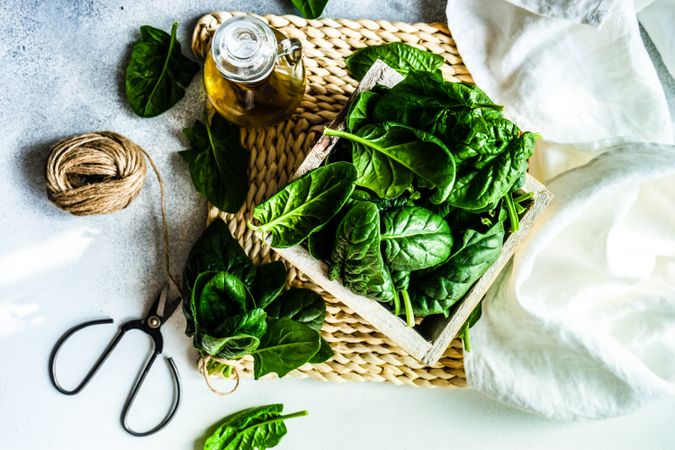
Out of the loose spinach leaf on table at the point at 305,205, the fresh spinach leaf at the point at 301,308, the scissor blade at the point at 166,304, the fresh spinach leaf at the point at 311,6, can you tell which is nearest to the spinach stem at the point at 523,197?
the loose spinach leaf on table at the point at 305,205

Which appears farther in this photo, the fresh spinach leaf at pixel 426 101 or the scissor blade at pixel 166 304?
the scissor blade at pixel 166 304

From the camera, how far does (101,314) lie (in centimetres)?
110

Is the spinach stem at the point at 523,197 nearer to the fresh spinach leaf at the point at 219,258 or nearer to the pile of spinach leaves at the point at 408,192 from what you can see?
the pile of spinach leaves at the point at 408,192

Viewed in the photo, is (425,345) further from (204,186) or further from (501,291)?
(204,186)

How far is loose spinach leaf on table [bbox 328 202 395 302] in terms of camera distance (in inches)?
30.5

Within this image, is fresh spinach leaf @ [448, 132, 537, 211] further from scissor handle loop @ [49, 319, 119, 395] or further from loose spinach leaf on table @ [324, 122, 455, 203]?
scissor handle loop @ [49, 319, 119, 395]

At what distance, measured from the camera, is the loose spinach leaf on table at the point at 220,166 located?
3.36 ft

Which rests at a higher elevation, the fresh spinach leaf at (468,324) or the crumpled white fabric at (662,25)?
the crumpled white fabric at (662,25)

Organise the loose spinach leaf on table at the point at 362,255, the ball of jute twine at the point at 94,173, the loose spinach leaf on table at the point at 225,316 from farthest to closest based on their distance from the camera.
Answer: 1. the ball of jute twine at the point at 94,173
2. the loose spinach leaf on table at the point at 225,316
3. the loose spinach leaf on table at the point at 362,255

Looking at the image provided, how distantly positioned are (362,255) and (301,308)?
0.25 metres

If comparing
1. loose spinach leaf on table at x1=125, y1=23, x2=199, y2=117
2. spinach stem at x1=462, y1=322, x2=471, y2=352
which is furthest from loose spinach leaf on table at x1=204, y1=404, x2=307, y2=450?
loose spinach leaf on table at x1=125, y1=23, x2=199, y2=117

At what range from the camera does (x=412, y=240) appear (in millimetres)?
809

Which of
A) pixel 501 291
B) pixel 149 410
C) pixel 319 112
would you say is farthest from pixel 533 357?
pixel 149 410

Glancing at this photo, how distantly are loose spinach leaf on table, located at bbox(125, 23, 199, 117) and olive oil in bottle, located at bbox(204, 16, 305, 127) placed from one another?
9 cm
